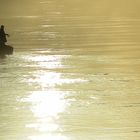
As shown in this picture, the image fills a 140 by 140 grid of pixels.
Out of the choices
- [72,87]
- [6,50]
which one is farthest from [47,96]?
[6,50]

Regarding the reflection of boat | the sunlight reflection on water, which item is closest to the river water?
the sunlight reflection on water

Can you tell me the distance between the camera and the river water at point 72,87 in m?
13.6

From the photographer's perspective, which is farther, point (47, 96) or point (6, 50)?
point (6, 50)

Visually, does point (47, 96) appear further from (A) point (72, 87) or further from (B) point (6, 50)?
(B) point (6, 50)

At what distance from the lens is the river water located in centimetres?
1362

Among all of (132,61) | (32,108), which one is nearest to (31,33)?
(132,61)

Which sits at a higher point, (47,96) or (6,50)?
(47,96)

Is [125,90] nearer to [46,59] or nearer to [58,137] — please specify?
[58,137]

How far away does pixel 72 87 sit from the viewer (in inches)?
713

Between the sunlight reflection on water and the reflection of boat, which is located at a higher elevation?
the sunlight reflection on water

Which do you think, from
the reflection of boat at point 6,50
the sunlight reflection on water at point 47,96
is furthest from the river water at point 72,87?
the reflection of boat at point 6,50

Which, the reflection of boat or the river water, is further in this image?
the reflection of boat

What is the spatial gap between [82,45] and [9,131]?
540 inches

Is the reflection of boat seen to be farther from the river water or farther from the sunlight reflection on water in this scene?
the sunlight reflection on water
